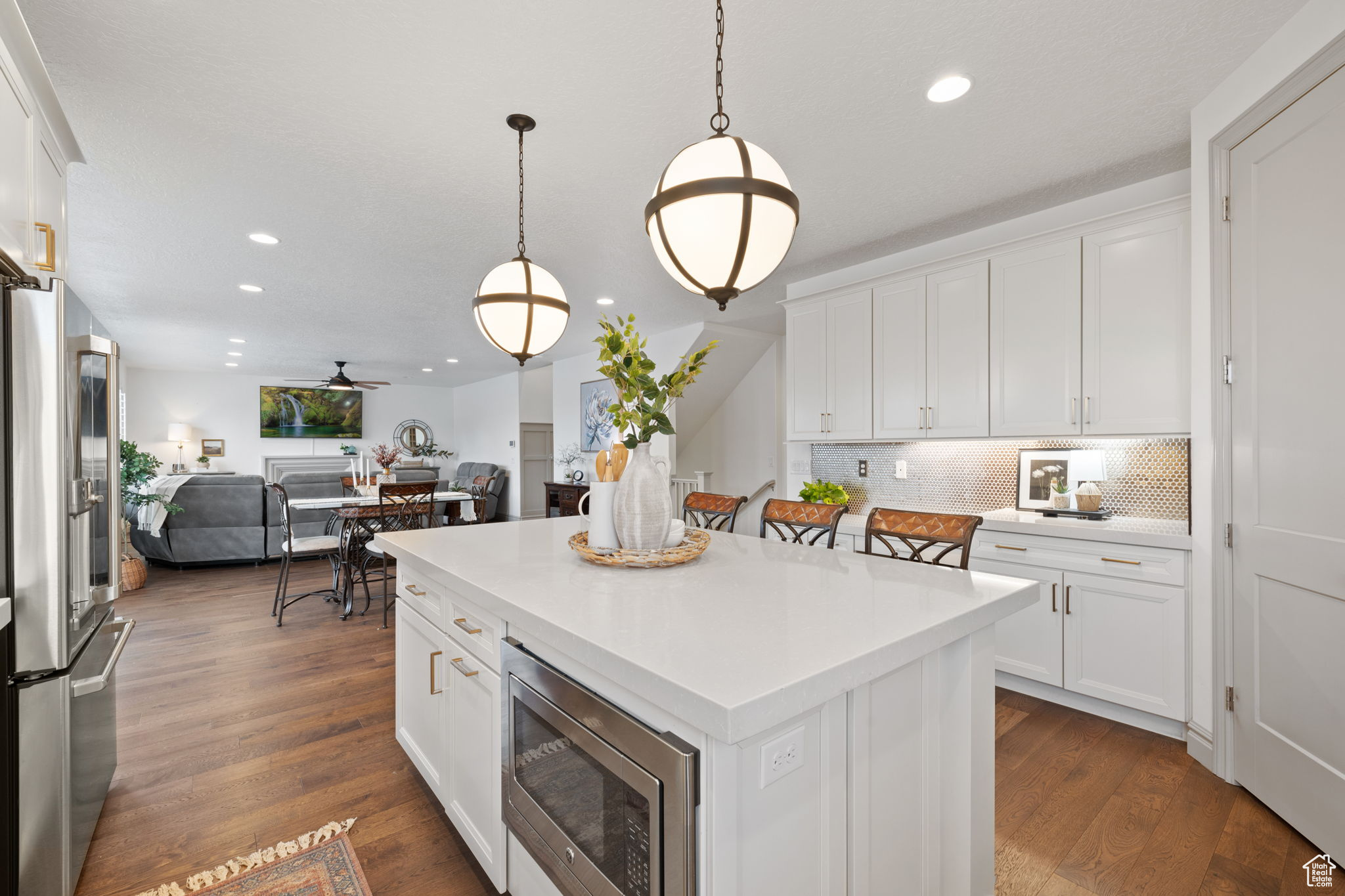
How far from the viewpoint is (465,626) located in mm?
1563

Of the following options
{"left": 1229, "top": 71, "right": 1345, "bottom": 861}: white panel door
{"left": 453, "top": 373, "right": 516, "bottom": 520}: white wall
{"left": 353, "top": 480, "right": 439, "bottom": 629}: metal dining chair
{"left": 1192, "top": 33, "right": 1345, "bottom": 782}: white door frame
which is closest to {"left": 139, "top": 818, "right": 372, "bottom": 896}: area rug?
{"left": 353, "top": 480, "right": 439, "bottom": 629}: metal dining chair

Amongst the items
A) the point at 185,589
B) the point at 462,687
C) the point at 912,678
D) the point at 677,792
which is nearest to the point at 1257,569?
the point at 912,678

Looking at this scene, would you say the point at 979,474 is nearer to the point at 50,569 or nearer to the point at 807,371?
the point at 807,371

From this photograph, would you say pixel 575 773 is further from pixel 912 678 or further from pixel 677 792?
pixel 912 678

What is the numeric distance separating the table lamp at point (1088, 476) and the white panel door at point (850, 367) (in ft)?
3.53

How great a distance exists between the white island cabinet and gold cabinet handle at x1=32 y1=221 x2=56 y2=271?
44.8 inches

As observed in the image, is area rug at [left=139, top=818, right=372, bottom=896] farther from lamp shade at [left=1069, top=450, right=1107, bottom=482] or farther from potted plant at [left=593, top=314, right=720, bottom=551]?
lamp shade at [left=1069, top=450, right=1107, bottom=482]

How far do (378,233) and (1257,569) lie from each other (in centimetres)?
422

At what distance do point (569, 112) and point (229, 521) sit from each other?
5.74m

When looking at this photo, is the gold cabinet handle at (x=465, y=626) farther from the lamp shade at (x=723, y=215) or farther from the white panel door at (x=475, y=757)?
the lamp shade at (x=723, y=215)

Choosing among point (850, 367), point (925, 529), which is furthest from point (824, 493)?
point (925, 529)

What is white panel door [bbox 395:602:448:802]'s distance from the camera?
177 centimetres

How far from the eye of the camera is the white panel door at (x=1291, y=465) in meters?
1.65

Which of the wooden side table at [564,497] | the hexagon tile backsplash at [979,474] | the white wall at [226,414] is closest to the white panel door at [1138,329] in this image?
the hexagon tile backsplash at [979,474]
